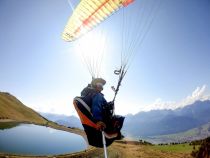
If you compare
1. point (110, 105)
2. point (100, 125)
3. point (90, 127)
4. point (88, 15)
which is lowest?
point (100, 125)

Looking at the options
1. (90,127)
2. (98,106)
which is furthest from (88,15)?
(90,127)

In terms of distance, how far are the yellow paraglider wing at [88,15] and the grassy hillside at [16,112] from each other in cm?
6498

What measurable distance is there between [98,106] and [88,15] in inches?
278

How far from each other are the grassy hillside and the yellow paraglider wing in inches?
2558

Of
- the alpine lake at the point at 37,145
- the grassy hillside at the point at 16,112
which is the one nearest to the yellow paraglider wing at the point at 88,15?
the alpine lake at the point at 37,145

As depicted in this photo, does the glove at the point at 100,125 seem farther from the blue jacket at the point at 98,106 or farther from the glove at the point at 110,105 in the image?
the glove at the point at 110,105

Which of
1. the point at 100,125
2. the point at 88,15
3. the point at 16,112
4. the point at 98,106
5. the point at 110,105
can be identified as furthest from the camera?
the point at 16,112

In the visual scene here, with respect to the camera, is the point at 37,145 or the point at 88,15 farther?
the point at 37,145

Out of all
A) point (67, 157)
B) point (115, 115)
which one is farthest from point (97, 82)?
point (67, 157)

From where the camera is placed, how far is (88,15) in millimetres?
14211

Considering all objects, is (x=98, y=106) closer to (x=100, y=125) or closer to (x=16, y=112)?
(x=100, y=125)

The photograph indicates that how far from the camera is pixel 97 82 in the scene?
32.2 feet

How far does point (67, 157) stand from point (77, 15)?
1666 cm

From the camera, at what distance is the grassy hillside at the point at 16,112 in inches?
3027
